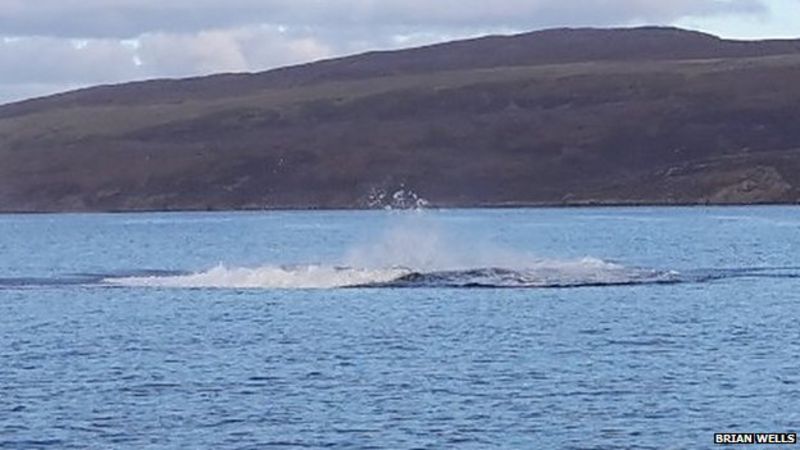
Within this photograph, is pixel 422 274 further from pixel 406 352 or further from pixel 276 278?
pixel 406 352

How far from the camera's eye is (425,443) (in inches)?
1459

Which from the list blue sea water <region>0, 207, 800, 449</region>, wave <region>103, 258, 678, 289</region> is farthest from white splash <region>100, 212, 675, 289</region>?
blue sea water <region>0, 207, 800, 449</region>

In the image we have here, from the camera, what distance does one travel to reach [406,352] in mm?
53094

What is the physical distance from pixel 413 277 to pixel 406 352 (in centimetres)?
2538

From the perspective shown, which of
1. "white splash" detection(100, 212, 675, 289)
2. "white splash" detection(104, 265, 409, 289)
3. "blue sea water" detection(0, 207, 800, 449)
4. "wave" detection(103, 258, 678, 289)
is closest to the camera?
"blue sea water" detection(0, 207, 800, 449)

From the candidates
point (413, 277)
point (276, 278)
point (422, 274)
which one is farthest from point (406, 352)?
point (276, 278)

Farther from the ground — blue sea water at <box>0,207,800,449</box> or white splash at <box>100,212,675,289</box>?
white splash at <box>100,212,675,289</box>

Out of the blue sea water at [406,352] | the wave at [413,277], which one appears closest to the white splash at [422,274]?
the wave at [413,277]

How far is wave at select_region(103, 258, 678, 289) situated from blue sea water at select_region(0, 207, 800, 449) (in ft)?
0.57

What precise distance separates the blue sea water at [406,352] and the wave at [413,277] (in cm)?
17

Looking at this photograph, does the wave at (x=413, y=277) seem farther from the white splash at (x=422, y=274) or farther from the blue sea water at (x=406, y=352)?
the blue sea water at (x=406, y=352)

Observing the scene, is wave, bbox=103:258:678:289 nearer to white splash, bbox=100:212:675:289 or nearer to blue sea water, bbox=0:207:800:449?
white splash, bbox=100:212:675:289

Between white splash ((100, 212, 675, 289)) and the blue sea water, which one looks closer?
the blue sea water

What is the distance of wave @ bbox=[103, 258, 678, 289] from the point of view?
3039 inches
